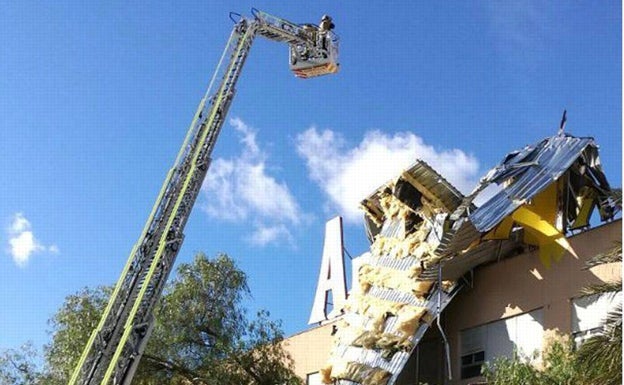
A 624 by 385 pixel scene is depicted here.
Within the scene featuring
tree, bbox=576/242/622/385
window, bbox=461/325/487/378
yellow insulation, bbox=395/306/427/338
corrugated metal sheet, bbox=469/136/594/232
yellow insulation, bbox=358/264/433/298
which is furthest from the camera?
window, bbox=461/325/487/378

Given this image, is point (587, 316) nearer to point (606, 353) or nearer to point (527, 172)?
point (527, 172)

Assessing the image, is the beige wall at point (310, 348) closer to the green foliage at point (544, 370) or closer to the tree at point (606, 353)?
the green foliage at point (544, 370)

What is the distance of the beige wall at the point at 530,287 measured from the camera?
2302cm

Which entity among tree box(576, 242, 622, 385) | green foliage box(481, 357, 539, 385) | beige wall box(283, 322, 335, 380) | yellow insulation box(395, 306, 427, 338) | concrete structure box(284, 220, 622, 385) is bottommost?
tree box(576, 242, 622, 385)

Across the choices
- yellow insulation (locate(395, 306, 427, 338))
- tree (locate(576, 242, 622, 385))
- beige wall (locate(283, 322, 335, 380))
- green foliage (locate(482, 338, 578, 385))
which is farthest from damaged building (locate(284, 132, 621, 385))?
tree (locate(576, 242, 622, 385))

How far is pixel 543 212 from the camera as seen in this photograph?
2470cm

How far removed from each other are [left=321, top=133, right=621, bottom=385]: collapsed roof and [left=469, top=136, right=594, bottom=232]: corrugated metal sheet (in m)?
0.03

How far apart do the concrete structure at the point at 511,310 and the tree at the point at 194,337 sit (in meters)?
→ 4.92

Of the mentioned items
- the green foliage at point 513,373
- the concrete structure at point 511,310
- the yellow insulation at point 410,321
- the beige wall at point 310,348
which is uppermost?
the beige wall at point 310,348

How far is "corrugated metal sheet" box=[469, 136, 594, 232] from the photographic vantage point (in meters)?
23.2

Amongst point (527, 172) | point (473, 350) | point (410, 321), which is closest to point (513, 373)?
point (410, 321)

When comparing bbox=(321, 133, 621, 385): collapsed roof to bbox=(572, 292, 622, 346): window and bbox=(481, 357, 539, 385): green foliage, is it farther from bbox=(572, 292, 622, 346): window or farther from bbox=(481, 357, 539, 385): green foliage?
bbox=(481, 357, 539, 385): green foliage

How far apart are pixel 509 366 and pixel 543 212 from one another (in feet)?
17.1

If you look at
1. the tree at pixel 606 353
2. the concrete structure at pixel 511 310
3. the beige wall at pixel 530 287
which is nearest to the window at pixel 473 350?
the concrete structure at pixel 511 310
